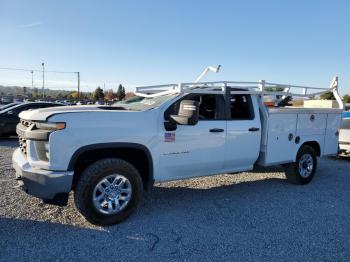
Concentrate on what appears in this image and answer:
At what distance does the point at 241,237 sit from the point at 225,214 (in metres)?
0.80

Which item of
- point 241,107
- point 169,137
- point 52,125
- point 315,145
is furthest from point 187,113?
point 315,145

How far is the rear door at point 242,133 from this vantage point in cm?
544

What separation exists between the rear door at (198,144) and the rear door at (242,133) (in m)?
0.16

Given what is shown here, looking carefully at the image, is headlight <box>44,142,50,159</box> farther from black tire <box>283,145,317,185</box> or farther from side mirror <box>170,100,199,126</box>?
black tire <box>283,145,317,185</box>

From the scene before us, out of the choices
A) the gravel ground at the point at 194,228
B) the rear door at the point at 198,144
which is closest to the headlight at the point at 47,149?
the gravel ground at the point at 194,228

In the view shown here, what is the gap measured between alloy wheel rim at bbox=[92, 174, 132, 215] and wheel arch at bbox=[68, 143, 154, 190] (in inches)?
13.6

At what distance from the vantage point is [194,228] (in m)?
4.32

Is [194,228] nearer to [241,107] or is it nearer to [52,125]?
[52,125]

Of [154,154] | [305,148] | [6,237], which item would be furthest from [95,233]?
[305,148]

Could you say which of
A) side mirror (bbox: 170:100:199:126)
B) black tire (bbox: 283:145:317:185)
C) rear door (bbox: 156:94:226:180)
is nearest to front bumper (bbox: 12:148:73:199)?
rear door (bbox: 156:94:226:180)

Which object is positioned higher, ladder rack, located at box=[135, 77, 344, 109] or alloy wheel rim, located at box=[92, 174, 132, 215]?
ladder rack, located at box=[135, 77, 344, 109]

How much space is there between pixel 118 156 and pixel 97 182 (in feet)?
1.75

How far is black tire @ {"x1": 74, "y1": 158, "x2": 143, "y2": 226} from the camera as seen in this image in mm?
4113

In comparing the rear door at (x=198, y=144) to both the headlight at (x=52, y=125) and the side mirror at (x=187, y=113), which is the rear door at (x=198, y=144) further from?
the headlight at (x=52, y=125)
